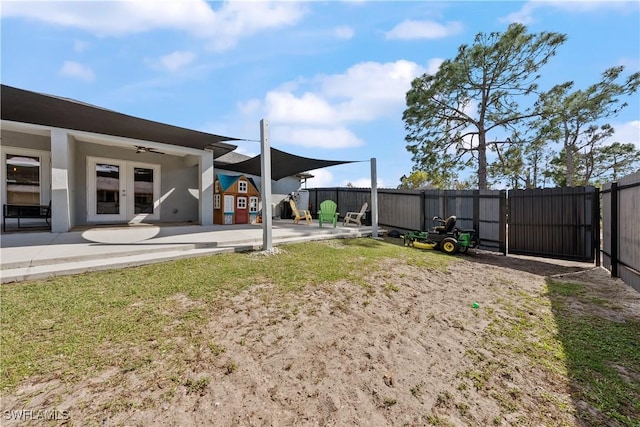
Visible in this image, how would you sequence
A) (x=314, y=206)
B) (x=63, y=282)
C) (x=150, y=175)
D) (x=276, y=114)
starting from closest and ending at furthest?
(x=63, y=282)
(x=276, y=114)
(x=150, y=175)
(x=314, y=206)

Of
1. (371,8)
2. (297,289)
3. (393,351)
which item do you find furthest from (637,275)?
(371,8)

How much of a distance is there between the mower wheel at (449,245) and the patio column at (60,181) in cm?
903

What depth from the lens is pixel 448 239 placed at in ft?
22.1

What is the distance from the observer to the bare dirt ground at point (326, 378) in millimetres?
1601

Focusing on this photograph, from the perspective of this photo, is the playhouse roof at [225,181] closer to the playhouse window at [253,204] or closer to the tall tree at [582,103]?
the playhouse window at [253,204]

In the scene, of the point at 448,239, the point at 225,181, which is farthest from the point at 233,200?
the point at 448,239

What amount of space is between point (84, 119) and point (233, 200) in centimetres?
425

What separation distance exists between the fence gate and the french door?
11.0 metres

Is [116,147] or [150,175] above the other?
[116,147]

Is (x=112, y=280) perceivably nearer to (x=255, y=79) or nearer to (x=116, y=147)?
(x=255, y=79)

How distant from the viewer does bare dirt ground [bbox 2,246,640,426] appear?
5.25 feet

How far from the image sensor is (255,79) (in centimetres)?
695

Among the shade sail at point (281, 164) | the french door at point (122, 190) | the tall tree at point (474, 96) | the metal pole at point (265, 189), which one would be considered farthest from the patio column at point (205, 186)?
the tall tree at point (474, 96)

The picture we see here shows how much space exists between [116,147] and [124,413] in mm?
8862
